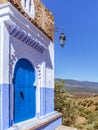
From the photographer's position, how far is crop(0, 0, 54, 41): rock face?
7.54 meters

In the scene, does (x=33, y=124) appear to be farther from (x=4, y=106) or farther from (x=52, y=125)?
(x=52, y=125)

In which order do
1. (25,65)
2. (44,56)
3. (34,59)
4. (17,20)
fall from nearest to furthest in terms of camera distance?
(17,20) → (25,65) → (34,59) → (44,56)

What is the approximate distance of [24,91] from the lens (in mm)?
7375

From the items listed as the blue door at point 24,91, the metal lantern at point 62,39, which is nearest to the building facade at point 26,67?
the blue door at point 24,91

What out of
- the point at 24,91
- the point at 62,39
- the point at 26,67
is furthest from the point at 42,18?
the point at 24,91

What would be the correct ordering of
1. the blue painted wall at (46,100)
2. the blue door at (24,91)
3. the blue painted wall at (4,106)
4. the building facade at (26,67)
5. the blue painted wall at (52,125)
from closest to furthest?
the blue painted wall at (4,106) → the building facade at (26,67) → the blue door at (24,91) → the blue painted wall at (52,125) → the blue painted wall at (46,100)

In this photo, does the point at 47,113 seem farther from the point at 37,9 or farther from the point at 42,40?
the point at 37,9

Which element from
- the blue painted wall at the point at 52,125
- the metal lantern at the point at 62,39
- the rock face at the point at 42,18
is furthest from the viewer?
the metal lantern at the point at 62,39

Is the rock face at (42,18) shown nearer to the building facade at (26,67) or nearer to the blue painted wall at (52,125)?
the building facade at (26,67)

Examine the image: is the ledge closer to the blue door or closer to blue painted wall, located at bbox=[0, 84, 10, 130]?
the blue door

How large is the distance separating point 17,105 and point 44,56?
277 cm

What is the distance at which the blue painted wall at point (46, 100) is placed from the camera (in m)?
8.44

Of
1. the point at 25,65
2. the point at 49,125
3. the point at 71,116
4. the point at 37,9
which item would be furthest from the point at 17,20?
the point at 71,116

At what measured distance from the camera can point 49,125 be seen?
8.30 meters
